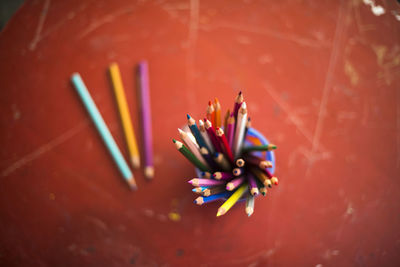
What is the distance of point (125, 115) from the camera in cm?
44

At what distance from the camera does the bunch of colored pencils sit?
290 mm

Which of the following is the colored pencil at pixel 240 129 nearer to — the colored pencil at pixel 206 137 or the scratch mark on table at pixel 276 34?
the colored pencil at pixel 206 137

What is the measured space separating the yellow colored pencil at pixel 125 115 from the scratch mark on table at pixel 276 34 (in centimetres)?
16

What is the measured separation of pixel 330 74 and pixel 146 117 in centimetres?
29

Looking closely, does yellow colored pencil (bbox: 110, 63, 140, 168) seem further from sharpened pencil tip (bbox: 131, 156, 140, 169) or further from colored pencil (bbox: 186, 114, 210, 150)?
colored pencil (bbox: 186, 114, 210, 150)

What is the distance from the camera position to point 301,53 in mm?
449

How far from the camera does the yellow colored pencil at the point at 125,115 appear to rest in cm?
43

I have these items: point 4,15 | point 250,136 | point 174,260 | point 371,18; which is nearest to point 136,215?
point 174,260

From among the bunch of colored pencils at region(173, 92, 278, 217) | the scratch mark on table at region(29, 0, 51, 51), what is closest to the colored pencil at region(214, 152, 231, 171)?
the bunch of colored pencils at region(173, 92, 278, 217)

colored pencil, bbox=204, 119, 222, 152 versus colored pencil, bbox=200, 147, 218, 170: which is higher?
colored pencil, bbox=204, 119, 222, 152

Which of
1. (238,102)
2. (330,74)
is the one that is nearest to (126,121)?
(238,102)

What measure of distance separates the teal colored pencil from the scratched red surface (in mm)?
11

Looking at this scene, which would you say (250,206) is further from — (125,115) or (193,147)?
(125,115)

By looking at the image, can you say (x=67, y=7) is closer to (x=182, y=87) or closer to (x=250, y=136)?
(x=182, y=87)
